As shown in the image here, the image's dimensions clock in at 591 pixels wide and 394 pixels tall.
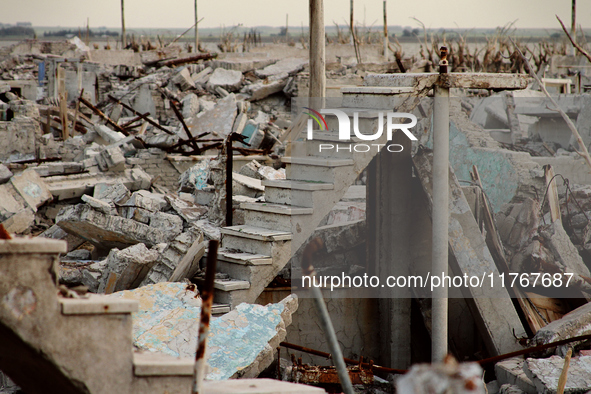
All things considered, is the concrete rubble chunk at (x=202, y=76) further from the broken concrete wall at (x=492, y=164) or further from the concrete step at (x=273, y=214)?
the concrete step at (x=273, y=214)

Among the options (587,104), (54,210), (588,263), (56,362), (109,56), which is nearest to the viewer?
(56,362)

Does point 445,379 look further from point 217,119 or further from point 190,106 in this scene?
point 190,106

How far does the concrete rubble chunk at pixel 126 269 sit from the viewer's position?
5363mm

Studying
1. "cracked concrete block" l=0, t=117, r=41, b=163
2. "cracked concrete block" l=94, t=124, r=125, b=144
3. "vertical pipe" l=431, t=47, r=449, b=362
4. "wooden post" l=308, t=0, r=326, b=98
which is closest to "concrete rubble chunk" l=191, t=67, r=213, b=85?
"cracked concrete block" l=94, t=124, r=125, b=144

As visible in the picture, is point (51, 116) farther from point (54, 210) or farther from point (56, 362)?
point (56, 362)

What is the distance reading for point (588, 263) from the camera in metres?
7.76

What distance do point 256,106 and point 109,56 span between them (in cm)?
968

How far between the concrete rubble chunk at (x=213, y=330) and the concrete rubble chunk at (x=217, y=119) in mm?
9156

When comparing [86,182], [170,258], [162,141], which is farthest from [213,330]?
[162,141]

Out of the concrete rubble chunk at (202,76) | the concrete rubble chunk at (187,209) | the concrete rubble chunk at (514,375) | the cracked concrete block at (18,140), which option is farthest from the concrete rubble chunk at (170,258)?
the concrete rubble chunk at (202,76)

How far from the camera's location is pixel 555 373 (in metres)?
4.79

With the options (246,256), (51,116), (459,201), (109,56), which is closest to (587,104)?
(459,201)

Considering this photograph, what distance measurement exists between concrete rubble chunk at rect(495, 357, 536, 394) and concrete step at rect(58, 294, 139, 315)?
3.81 meters

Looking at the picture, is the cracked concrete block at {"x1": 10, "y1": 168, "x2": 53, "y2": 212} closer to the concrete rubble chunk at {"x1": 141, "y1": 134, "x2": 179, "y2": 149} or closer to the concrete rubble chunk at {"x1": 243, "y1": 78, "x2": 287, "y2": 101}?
the concrete rubble chunk at {"x1": 141, "y1": 134, "x2": 179, "y2": 149}
